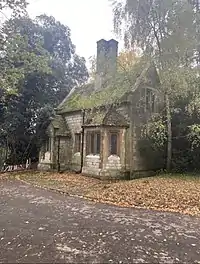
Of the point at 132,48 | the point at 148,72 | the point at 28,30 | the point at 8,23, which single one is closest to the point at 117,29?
the point at 132,48

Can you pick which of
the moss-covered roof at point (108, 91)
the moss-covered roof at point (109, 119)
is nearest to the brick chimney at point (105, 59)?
the moss-covered roof at point (108, 91)

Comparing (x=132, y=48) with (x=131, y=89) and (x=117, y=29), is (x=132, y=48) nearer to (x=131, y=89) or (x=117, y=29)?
(x=117, y=29)

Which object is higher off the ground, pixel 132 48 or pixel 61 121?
pixel 132 48

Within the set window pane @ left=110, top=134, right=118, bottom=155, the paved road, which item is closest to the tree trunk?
window pane @ left=110, top=134, right=118, bottom=155

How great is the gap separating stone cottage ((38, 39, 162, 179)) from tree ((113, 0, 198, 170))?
5.19ft

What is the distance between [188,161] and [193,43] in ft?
25.8

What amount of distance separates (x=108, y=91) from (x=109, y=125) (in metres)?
3.32

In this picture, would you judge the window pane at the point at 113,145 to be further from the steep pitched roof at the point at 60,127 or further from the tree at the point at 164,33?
the steep pitched roof at the point at 60,127

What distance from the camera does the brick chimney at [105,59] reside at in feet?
64.2

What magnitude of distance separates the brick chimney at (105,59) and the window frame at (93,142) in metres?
4.36

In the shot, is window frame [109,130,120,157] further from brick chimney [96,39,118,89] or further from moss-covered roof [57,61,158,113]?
brick chimney [96,39,118,89]

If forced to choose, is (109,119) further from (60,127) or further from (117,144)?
(60,127)

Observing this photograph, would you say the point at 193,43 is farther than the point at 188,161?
No

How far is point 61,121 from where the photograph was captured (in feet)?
75.4
